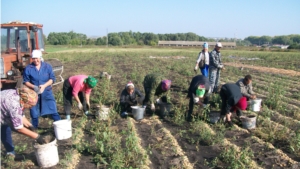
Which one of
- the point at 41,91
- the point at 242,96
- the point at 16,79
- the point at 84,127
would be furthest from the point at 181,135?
the point at 16,79

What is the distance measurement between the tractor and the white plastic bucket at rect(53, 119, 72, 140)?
3266 millimetres

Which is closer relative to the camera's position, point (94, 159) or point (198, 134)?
point (94, 159)

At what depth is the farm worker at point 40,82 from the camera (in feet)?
15.0

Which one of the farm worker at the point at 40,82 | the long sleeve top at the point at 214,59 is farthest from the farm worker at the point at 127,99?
the long sleeve top at the point at 214,59

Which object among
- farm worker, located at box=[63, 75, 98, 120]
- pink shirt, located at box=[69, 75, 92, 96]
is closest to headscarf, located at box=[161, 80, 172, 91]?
farm worker, located at box=[63, 75, 98, 120]

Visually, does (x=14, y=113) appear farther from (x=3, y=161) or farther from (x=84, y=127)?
(x=84, y=127)

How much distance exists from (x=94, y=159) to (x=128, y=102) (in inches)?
83.5

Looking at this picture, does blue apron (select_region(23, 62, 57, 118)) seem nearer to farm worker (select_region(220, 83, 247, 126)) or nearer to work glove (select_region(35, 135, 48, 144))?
work glove (select_region(35, 135, 48, 144))

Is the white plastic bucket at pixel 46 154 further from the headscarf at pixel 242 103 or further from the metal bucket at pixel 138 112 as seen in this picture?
the headscarf at pixel 242 103

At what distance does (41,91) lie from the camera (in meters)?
4.56

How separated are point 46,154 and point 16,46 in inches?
203

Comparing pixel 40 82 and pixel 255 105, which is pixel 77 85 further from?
pixel 255 105

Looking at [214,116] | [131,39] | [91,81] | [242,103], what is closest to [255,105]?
[242,103]

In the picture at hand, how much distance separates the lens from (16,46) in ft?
24.8
